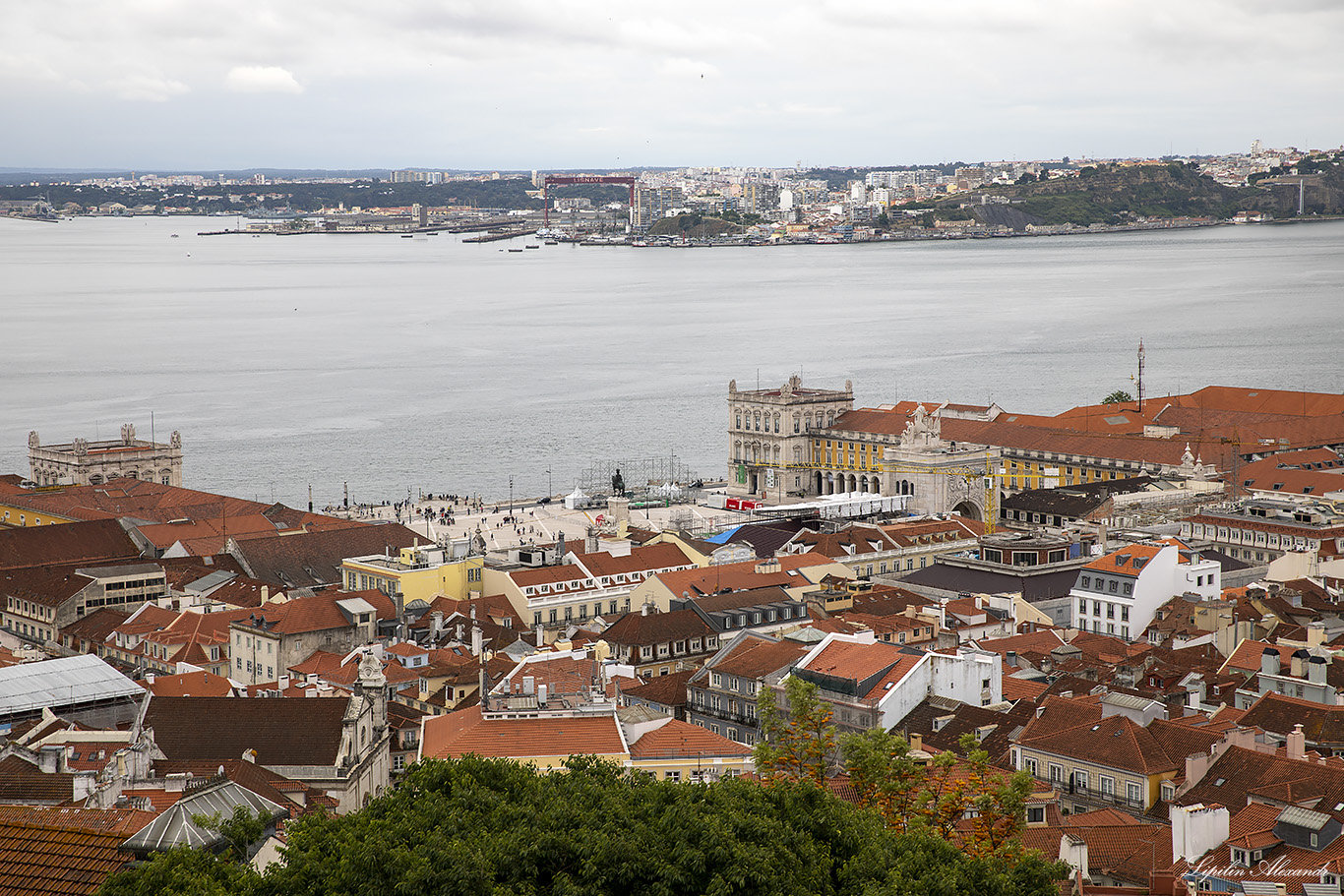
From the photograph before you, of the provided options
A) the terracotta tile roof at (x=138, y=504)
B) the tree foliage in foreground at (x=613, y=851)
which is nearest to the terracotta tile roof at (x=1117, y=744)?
the tree foliage in foreground at (x=613, y=851)

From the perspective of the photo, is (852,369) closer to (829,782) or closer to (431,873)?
(829,782)

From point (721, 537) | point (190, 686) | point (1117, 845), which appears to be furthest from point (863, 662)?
point (721, 537)

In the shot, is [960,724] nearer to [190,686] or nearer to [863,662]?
[863,662]

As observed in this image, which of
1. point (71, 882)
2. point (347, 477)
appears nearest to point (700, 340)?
point (347, 477)

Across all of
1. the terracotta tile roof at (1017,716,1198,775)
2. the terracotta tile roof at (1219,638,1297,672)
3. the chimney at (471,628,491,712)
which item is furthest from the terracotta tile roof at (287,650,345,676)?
the terracotta tile roof at (1219,638,1297,672)

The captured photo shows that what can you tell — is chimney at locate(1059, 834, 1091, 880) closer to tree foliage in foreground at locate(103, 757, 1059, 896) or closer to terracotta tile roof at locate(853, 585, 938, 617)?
tree foliage in foreground at locate(103, 757, 1059, 896)
